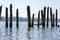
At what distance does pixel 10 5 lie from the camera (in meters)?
31.7

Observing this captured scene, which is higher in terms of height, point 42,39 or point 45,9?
point 45,9

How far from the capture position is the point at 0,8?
32.7 meters

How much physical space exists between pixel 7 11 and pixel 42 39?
12.7 meters

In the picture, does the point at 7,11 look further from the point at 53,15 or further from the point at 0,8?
the point at 53,15

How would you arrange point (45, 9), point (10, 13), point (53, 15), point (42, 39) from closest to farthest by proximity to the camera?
point (42, 39) < point (10, 13) < point (45, 9) < point (53, 15)

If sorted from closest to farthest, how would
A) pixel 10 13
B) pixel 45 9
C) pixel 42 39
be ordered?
1. pixel 42 39
2. pixel 10 13
3. pixel 45 9

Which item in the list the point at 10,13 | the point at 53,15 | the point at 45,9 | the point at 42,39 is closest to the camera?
the point at 42,39

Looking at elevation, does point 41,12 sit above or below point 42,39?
above

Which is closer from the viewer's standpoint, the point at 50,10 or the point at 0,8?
the point at 0,8

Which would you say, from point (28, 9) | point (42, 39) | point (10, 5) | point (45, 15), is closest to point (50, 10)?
point (45, 15)

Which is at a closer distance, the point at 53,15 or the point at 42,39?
the point at 42,39

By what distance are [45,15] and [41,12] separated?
1.03 m

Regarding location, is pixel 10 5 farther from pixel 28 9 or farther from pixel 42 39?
pixel 42 39

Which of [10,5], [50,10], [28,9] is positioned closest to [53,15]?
[50,10]
